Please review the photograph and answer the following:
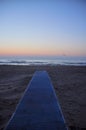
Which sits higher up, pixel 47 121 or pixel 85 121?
pixel 47 121

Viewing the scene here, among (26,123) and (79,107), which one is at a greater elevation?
(26,123)

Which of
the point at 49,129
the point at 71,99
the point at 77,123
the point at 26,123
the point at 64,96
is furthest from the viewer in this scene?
the point at 64,96

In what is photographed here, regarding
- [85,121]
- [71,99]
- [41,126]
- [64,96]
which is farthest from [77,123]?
[64,96]

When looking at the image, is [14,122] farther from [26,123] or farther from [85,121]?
[85,121]

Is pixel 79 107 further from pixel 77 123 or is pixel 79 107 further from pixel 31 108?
pixel 31 108

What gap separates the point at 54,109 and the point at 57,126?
1271 mm

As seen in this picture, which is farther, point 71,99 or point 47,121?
point 71,99

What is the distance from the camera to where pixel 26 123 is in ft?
14.2

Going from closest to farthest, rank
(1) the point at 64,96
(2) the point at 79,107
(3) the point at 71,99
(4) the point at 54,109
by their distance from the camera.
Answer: (4) the point at 54,109, (2) the point at 79,107, (3) the point at 71,99, (1) the point at 64,96

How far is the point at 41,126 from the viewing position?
418cm

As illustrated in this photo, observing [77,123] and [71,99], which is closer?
[77,123]

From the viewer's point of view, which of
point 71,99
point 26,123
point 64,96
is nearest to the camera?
point 26,123

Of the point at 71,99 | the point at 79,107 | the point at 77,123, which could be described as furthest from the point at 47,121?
the point at 71,99

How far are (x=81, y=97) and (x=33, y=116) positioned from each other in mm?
5316
